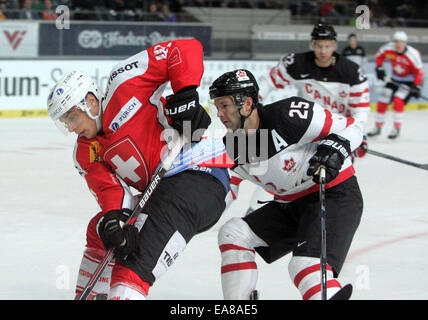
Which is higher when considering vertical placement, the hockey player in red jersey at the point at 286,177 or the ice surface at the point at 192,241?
the hockey player in red jersey at the point at 286,177

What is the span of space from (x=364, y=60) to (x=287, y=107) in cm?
948

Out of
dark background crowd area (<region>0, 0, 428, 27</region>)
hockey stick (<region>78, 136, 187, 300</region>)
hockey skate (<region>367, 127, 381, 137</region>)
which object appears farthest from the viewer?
dark background crowd area (<region>0, 0, 428, 27</region>)

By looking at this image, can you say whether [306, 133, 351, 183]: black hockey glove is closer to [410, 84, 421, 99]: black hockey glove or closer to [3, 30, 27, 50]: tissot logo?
[410, 84, 421, 99]: black hockey glove

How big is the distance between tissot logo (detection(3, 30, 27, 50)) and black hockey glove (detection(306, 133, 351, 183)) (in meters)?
8.07

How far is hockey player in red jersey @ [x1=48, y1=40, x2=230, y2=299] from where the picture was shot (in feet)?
9.16

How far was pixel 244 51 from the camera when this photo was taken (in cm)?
1237

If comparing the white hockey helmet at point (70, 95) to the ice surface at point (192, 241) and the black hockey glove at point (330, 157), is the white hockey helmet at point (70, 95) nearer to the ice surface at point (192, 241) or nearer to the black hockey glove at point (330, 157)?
the black hockey glove at point (330, 157)

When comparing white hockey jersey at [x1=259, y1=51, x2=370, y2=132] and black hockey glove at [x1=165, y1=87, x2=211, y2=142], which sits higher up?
black hockey glove at [x1=165, y1=87, x2=211, y2=142]

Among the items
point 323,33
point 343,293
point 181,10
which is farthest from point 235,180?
point 181,10

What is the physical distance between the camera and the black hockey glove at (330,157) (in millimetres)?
2789

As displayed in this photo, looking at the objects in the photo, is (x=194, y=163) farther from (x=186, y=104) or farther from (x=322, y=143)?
(x=322, y=143)

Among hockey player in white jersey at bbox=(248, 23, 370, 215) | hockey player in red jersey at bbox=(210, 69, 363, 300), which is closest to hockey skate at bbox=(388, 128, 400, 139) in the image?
hockey player in white jersey at bbox=(248, 23, 370, 215)

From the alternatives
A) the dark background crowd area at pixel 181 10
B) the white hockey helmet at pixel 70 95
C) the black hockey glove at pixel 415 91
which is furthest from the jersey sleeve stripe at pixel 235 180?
the dark background crowd area at pixel 181 10
